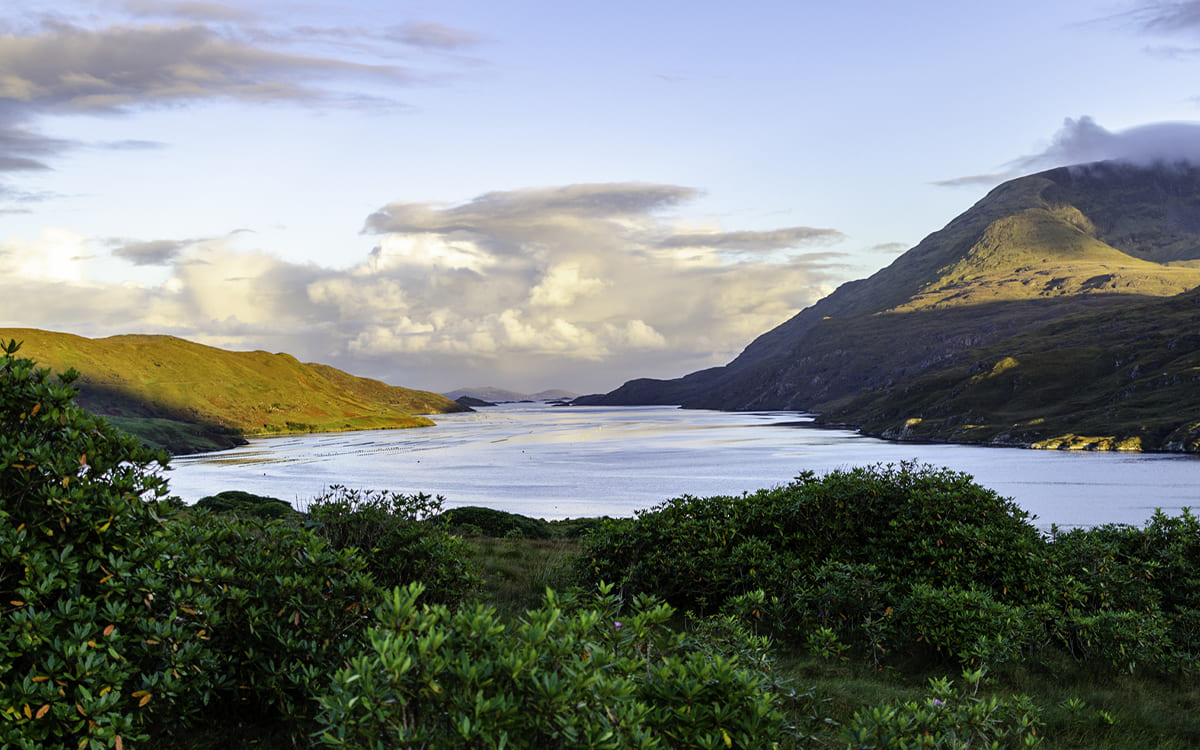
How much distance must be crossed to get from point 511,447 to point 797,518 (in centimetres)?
13541

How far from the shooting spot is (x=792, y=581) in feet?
37.0

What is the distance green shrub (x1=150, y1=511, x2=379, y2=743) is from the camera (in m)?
5.96

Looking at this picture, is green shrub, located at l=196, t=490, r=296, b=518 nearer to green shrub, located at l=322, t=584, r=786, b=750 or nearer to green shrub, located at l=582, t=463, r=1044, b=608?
green shrub, located at l=582, t=463, r=1044, b=608

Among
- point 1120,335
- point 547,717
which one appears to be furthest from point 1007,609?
point 1120,335

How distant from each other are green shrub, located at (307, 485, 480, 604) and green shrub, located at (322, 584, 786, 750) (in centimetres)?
528

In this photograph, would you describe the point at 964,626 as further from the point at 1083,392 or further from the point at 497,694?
the point at 1083,392

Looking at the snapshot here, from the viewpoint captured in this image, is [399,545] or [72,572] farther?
[399,545]

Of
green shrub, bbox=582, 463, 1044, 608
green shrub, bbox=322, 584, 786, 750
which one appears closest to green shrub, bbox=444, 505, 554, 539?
green shrub, bbox=582, 463, 1044, 608

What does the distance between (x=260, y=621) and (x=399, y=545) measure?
3172 millimetres

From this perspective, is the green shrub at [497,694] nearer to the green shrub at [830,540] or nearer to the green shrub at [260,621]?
the green shrub at [260,621]

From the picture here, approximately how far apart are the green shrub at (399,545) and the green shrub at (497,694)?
5.28 meters

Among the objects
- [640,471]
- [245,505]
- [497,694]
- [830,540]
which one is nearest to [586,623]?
[497,694]

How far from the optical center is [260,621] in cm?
627

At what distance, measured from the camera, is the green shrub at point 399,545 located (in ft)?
30.1
